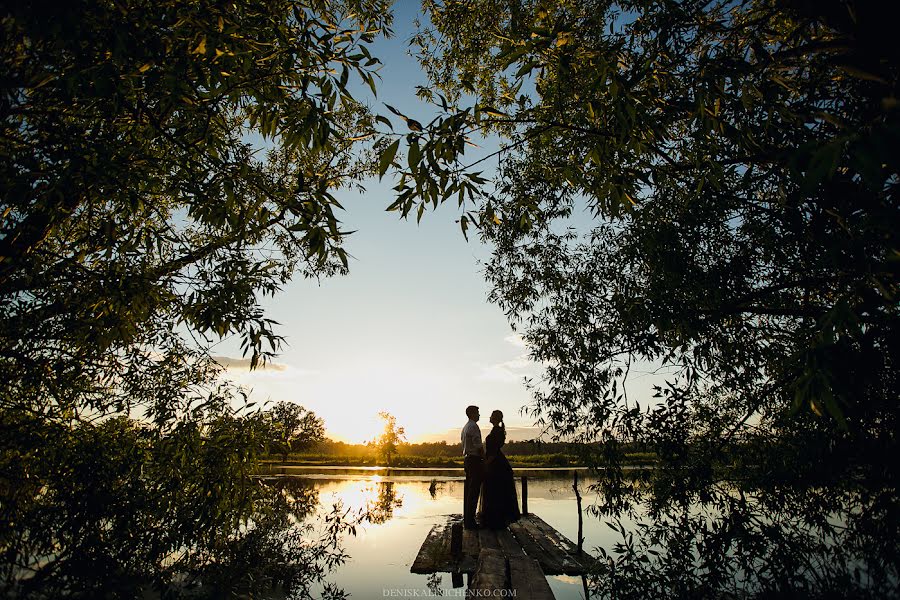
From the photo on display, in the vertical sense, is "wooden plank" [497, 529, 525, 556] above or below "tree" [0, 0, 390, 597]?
below

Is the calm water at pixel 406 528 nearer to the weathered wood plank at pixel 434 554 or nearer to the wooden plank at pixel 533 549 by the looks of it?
the weathered wood plank at pixel 434 554

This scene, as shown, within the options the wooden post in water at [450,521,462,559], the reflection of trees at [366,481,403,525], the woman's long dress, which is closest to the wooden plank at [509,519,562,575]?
the woman's long dress

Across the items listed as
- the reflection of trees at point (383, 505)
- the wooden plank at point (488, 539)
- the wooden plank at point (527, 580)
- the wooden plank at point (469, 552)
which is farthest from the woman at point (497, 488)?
the reflection of trees at point (383, 505)

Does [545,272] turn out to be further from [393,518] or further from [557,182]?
[393,518]

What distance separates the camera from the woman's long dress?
32.6 ft

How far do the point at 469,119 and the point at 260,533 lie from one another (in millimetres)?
10406

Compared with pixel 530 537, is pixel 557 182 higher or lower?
higher

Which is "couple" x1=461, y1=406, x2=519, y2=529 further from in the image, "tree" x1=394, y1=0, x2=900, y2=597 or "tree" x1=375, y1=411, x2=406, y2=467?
"tree" x1=375, y1=411, x2=406, y2=467

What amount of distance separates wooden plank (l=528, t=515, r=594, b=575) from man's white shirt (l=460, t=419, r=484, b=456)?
90.6 inches

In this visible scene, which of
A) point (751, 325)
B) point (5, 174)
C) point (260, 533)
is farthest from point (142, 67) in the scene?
point (260, 533)

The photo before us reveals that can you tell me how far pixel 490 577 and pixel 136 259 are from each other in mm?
5866

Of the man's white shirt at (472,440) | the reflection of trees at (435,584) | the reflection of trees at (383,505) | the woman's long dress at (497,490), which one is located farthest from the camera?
the reflection of trees at (383,505)

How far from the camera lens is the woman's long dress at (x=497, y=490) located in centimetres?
992

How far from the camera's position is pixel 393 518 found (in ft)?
43.8
